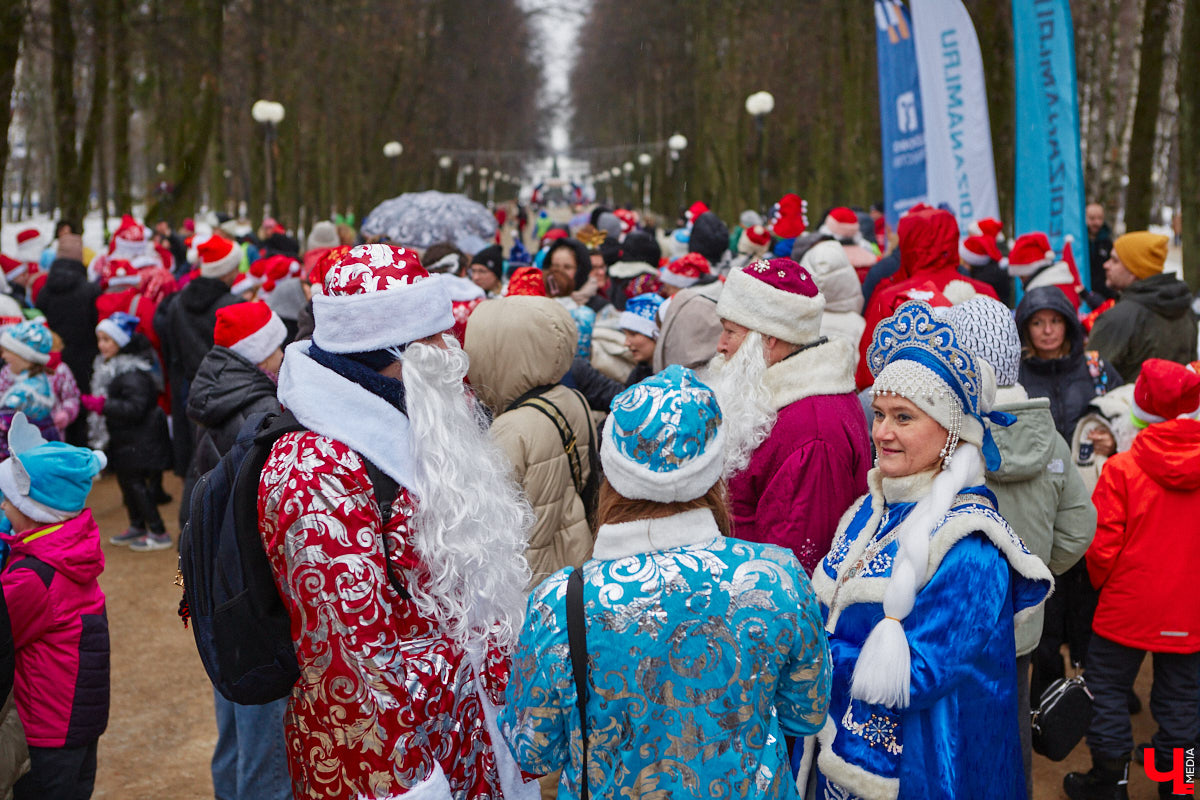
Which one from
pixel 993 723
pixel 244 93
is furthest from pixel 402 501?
pixel 244 93

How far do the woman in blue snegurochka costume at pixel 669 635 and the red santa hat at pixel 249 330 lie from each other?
2.69m

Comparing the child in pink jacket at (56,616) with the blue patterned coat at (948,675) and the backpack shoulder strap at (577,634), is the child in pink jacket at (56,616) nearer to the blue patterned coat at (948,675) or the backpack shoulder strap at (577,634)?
the backpack shoulder strap at (577,634)

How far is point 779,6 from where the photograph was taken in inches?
1257

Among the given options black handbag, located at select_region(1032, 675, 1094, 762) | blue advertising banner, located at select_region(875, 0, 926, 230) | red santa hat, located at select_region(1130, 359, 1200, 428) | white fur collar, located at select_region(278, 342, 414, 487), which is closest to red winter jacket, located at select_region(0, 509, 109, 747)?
white fur collar, located at select_region(278, 342, 414, 487)

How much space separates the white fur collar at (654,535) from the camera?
2.20 metres

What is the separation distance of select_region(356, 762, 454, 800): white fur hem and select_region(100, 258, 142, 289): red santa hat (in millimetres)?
8803

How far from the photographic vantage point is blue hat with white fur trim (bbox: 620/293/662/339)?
6.18 meters

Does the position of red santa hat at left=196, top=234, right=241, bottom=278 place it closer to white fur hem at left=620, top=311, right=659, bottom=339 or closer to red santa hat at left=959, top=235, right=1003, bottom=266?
white fur hem at left=620, top=311, right=659, bottom=339

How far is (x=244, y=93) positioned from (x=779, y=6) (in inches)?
670

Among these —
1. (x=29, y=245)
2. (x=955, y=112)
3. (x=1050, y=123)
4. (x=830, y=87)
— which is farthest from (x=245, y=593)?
(x=830, y=87)

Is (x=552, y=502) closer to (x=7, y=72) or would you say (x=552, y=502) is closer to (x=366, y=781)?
(x=366, y=781)

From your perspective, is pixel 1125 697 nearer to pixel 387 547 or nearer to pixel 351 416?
pixel 387 547

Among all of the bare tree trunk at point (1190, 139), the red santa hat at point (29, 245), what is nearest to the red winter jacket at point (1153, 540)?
the bare tree trunk at point (1190, 139)

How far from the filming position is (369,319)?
2439 millimetres
